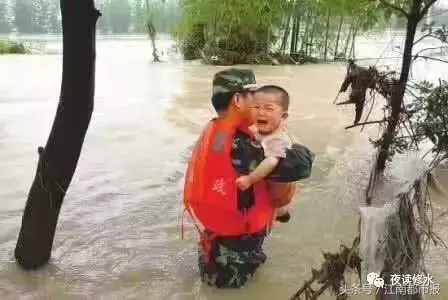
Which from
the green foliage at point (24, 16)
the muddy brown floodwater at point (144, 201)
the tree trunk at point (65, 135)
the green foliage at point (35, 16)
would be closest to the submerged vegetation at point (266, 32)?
the muddy brown floodwater at point (144, 201)

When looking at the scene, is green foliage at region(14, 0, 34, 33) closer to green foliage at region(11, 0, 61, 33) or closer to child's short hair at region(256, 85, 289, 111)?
green foliage at region(11, 0, 61, 33)

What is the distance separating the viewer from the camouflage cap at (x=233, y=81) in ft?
7.94

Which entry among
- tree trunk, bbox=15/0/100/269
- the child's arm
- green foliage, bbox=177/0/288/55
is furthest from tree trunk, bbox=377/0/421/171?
green foliage, bbox=177/0/288/55

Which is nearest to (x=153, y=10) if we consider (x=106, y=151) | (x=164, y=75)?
(x=164, y=75)

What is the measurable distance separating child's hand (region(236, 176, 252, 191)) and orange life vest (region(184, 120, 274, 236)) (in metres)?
0.03

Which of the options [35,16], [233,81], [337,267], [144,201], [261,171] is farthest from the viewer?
[35,16]

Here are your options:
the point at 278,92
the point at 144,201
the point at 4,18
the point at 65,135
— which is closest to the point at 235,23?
the point at 4,18

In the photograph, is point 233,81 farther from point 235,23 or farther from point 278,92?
point 235,23

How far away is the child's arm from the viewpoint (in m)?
2.29

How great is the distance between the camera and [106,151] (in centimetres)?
529

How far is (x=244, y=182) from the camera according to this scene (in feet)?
7.55

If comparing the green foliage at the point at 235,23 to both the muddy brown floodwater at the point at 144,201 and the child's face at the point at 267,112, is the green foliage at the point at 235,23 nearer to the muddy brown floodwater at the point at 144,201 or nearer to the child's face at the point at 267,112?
the muddy brown floodwater at the point at 144,201

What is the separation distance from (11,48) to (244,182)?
16.0 meters

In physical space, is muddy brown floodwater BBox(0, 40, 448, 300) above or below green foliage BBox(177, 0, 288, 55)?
below
